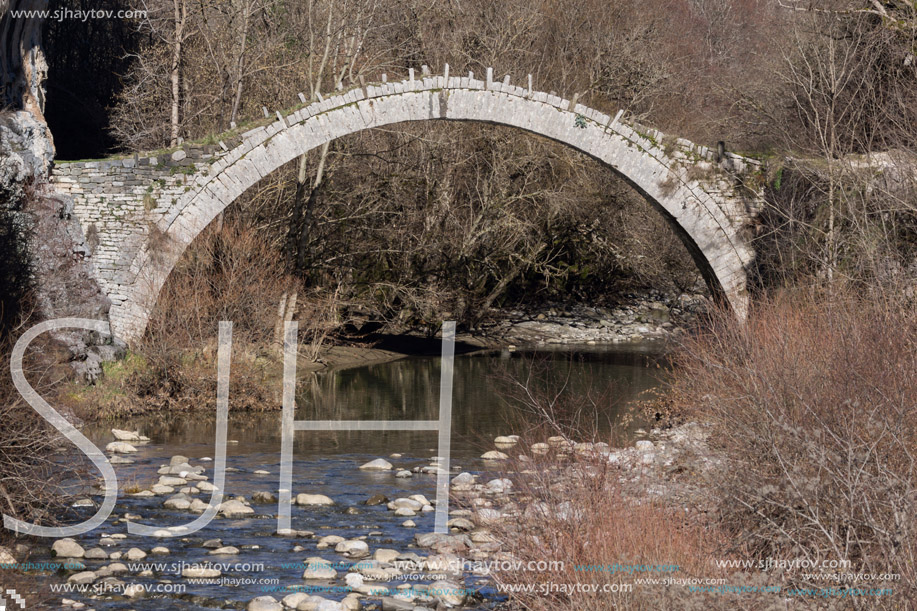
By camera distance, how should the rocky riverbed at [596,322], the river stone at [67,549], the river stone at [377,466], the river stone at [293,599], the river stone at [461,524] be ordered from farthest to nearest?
the rocky riverbed at [596,322] → the river stone at [377,466] → the river stone at [461,524] → the river stone at [67,549] → the river stone at [293,599]

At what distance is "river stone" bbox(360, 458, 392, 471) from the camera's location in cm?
859

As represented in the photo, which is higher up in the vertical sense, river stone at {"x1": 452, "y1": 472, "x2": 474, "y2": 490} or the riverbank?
the riverbank

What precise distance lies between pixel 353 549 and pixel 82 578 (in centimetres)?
157

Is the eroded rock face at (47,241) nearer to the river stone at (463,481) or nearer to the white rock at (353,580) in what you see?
the river stone at (463,481)

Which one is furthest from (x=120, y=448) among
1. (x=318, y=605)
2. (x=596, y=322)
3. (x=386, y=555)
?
(x=596, y=322)

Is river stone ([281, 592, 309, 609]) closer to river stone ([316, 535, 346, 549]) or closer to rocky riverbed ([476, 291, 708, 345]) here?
river stone ([316, 535, 346, 549])

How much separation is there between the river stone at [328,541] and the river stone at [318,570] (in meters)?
0.34

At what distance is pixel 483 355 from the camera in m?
15.7

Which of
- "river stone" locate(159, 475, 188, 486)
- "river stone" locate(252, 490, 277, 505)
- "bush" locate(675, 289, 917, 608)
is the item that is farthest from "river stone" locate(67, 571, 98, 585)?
"bush" locate(675, 289, 917, 608)

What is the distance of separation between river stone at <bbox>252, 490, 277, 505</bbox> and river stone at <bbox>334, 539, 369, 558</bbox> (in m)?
1.35

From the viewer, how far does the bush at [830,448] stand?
13.3ft

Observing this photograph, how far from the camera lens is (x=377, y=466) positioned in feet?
28.3

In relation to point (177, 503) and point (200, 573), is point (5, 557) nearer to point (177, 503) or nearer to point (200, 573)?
point (200, 573)

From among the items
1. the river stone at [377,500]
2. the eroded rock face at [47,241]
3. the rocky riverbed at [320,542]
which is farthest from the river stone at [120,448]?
the river stone at [377,500]
